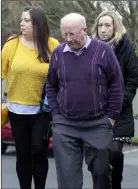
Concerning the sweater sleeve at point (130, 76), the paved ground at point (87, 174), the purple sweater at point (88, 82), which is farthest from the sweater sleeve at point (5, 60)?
the paved ground at point (87, 174)

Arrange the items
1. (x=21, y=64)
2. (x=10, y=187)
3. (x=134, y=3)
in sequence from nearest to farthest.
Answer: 1. (x=21, y=64)
2. (x=10, y=187)
3. (x=134, y=3)

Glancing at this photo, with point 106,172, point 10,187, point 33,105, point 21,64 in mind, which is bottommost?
point 10,187

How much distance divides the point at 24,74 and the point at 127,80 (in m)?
0.97

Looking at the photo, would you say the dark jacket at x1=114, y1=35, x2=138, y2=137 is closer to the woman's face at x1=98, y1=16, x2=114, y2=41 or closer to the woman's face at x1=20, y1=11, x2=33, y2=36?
the woman's face at x1=98, y1=16, x2=114, y2=41

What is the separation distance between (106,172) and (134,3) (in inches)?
660

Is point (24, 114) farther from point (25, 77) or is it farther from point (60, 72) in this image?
point (60, 72)

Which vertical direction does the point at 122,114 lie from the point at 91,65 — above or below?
below

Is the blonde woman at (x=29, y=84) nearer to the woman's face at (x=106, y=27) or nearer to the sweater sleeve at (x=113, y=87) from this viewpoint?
the woman's face at (x=106, y=27)

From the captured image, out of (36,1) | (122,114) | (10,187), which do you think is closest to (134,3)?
(36,1)

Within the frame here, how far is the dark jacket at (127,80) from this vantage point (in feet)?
19.9

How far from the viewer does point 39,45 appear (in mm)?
6020

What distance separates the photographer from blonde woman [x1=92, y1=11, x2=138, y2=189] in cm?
606

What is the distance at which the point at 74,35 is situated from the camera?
202 inches

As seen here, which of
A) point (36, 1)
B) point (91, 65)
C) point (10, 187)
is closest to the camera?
point (91, 65)
